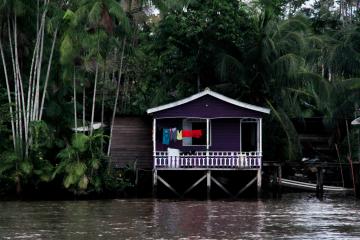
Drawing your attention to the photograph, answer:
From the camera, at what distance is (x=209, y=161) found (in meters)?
33.4

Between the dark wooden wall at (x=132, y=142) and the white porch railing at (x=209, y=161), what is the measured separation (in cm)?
323

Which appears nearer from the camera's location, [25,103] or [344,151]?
[25,103]

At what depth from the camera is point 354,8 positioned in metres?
59.1

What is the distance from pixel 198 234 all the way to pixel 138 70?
24883 mm

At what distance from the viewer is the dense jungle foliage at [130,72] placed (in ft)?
104

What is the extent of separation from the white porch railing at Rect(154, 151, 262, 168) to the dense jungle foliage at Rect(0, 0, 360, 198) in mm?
1970

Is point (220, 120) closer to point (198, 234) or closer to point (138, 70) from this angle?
point (138, 70)

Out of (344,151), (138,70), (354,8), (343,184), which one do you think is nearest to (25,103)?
(138,70)

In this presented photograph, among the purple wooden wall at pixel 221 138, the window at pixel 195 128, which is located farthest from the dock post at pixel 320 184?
the window at pixel 195 128

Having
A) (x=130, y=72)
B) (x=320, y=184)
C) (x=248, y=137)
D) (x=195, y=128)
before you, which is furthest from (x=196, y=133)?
(x=130, y=72)

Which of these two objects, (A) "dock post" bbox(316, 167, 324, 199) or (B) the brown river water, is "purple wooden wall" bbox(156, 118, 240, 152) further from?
(B) the brown river water

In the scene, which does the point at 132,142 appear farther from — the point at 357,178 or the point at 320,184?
the point at 357,178

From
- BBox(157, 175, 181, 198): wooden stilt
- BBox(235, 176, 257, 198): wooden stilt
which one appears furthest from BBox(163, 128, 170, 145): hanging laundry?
BBox(235, 176, 257, 198): wooden stilt

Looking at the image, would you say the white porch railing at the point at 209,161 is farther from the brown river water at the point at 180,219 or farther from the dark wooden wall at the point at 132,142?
the dark wooden wall at the point at 132,142
